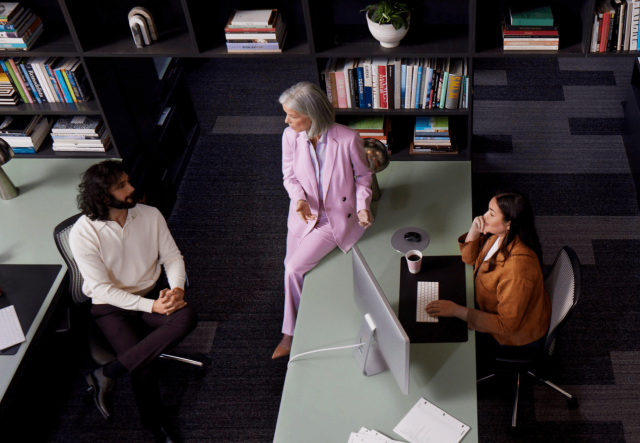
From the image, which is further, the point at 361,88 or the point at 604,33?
the point at 361,88

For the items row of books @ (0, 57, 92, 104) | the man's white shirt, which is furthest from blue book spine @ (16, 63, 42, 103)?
the man's white shirt

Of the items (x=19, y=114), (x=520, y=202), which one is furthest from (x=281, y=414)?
(x=19, y=114)

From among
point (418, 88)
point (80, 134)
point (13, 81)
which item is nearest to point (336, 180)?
point (418, 88)

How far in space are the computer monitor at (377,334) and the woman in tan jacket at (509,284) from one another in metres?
0.37

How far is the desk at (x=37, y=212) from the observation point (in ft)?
10.5

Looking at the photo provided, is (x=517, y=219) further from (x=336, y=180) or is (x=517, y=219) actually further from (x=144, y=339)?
(x=144, y=339)

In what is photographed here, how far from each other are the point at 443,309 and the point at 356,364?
46 centimetres

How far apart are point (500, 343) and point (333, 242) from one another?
0.95 metres

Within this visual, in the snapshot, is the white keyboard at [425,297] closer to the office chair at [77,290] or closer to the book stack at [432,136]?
the book stack at [432,136]

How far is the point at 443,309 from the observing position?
107 inches

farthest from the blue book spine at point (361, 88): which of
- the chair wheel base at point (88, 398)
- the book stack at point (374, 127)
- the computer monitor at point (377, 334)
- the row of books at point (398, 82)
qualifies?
the chair wheel base at point (88, 398)

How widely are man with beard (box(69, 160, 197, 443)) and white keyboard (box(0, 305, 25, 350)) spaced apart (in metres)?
0.35

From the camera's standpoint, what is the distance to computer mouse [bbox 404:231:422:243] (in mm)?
3150

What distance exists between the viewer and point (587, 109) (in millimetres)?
4996
